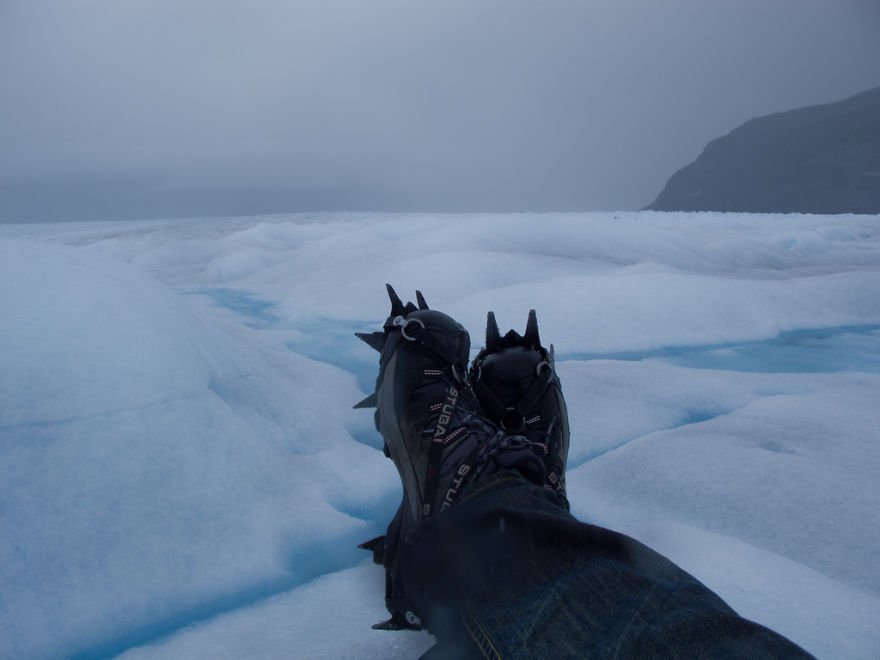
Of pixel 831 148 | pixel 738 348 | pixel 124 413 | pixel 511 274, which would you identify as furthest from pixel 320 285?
pixel 831 148

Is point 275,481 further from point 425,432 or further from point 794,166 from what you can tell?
point 794,166

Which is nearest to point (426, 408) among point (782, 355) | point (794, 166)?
point (782, 355)

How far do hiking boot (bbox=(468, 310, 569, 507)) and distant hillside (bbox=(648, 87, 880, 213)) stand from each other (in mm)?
59034

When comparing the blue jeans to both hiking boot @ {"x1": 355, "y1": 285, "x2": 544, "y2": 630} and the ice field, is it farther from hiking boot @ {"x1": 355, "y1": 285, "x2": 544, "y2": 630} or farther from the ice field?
the ice field

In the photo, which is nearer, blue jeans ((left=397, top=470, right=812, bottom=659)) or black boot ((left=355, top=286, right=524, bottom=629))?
blue jeans ((left=397, top=470, right=812, bottom=659))

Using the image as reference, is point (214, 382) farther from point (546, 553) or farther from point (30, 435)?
point (546, 553)

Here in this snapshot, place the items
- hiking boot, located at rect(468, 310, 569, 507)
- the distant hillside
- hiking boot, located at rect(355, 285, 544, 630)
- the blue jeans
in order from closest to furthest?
the blue jeans, hiking boot, located at rect(355, 285, 544, 630), hiking boot, located at rect(468, 310, 569, 507), the distant hillside

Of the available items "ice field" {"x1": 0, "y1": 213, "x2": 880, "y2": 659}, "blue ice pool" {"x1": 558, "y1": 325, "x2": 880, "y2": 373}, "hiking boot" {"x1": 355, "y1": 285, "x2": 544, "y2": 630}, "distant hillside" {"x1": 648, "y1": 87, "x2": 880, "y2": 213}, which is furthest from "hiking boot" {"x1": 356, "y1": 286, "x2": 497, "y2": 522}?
"distant hillside" {"x1": 648, "y1": 87, "x2": 880, "y2": 213}

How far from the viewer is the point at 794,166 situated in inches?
2347

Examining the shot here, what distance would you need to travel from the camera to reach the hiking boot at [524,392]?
4.02ft

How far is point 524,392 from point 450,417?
307 millimetres

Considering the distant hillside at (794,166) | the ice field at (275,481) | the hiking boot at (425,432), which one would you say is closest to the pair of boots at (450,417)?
the hiking boot at (425,432)

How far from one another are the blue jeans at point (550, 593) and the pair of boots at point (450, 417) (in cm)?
7

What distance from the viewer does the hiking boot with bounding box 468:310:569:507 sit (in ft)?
4.02
